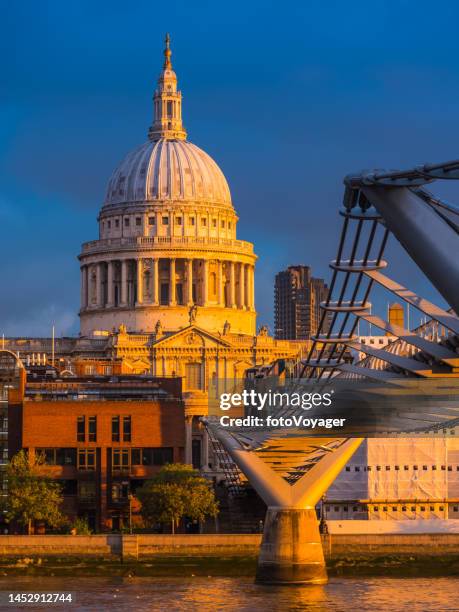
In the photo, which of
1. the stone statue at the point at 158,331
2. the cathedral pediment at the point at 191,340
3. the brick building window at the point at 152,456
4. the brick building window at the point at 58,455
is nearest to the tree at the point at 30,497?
the brick building window at the point at 58,455

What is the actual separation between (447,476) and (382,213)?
3207 inches

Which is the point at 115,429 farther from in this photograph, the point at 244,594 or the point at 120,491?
the point at 244,594

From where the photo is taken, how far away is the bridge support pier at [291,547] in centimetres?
9631

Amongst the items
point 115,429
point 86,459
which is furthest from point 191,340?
point 86,459

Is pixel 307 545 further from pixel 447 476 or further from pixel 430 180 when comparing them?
pixel 430 180

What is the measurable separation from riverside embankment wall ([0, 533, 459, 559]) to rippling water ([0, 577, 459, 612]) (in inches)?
202

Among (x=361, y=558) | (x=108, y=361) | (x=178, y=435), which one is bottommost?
(x=361, y=558)

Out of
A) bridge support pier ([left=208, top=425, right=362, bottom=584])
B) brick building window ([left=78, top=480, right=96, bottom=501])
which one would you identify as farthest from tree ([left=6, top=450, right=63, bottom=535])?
bridge support pier ([left=208, top=425, right=362, bottom=584])

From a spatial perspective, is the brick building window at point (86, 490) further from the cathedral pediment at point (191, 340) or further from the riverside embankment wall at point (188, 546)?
the cathedral pediment at point (191, 340)

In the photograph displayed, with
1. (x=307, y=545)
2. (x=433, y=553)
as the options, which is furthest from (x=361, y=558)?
(x=307, y=545)

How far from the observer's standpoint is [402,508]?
129m

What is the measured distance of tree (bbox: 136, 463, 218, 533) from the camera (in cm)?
11606

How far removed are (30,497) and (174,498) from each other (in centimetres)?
769

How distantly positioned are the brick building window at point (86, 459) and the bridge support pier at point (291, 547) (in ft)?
84.8
